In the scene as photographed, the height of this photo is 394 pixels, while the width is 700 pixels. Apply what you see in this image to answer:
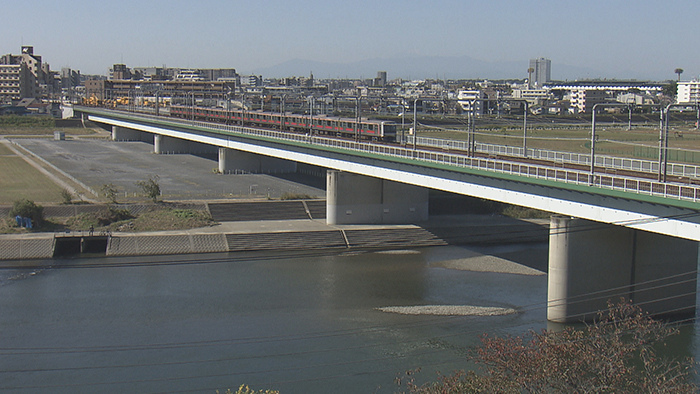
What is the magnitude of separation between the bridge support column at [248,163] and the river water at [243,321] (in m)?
21.4

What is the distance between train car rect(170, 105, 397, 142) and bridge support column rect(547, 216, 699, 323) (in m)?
20.1

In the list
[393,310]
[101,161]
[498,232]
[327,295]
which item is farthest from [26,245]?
[101,161]

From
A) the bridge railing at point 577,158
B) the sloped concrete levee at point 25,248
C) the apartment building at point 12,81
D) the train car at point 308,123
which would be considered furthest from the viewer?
the apartment building at point 12,81

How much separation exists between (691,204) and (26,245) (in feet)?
87.0

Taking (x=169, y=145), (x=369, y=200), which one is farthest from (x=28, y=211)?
(x=169, y=145)

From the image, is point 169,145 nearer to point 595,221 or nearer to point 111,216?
point 111,216

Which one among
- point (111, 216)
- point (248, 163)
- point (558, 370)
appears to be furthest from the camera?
point (248, 163)

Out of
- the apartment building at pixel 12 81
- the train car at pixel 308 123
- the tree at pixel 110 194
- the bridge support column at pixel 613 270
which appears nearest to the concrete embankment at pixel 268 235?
the tree at pixel 110 194

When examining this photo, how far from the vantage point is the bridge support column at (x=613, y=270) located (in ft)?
80.9

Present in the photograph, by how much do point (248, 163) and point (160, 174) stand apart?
240 inches

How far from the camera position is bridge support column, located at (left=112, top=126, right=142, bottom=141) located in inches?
3403

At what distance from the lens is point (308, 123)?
51531 millimetres

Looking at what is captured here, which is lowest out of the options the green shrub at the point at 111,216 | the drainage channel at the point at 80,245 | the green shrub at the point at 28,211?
the drainage channel at the point at 80,245

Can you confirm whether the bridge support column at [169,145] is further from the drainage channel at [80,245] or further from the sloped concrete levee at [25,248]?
the sloped concrete levee at [25,248]
